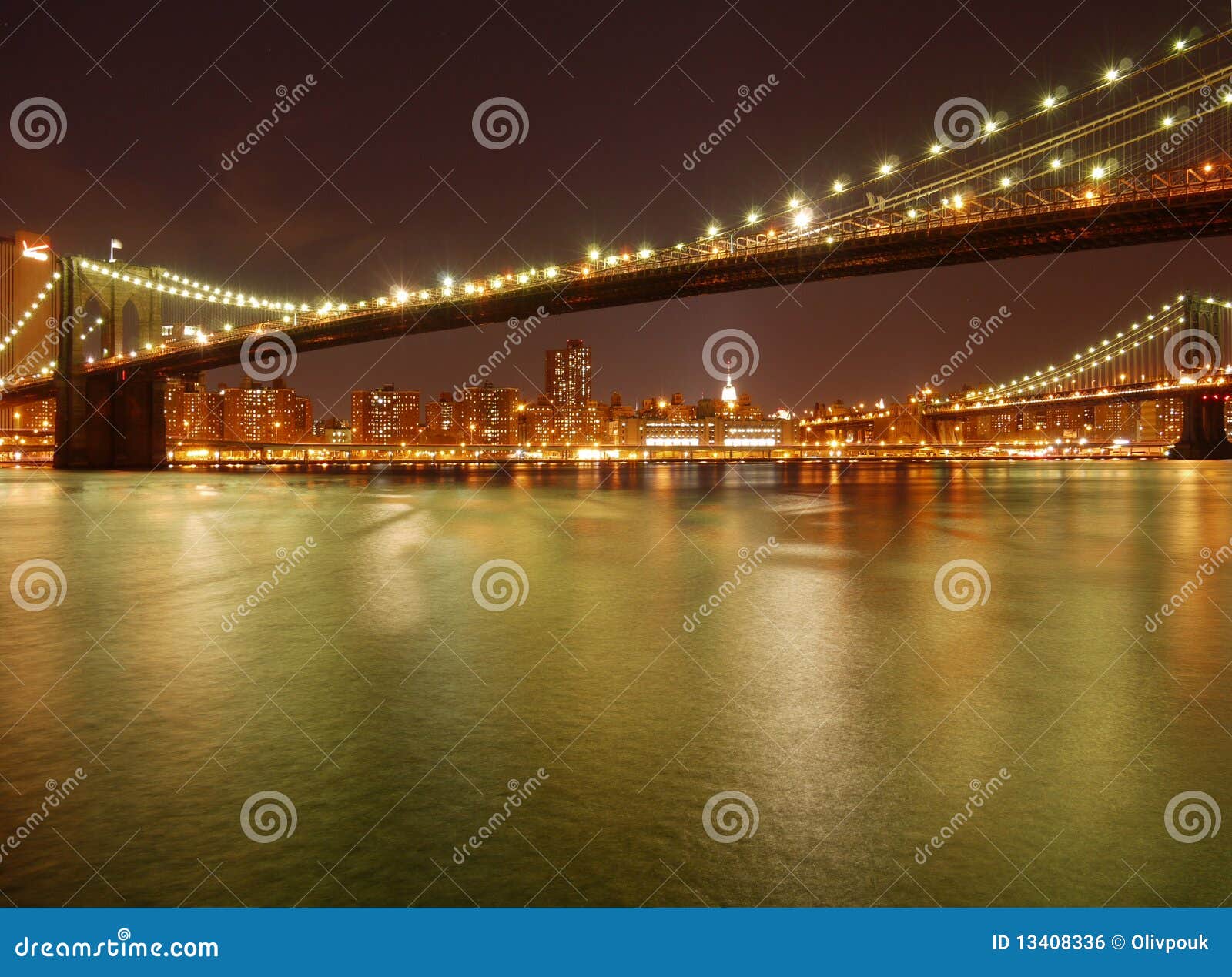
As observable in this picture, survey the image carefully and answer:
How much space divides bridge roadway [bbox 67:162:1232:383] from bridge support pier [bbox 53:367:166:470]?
927 mm

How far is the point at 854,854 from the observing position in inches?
115

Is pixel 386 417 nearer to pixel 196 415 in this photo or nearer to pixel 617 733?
pixel 196 415

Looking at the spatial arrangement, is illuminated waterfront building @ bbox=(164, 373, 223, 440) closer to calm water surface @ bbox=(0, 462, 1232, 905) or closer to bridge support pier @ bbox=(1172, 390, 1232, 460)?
bridge support pier @ bbox=(1172, 390, 1232, 460)

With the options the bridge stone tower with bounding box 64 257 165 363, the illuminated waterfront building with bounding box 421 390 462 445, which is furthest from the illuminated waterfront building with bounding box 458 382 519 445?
the bridge stone tower with bounding box 64 257 165 363

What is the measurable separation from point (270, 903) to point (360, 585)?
6275mm

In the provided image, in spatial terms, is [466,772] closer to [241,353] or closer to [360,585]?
[360,585]

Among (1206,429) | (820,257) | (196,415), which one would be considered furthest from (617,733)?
(196,415)

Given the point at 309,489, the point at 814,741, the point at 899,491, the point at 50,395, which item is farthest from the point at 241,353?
the point at 814,741

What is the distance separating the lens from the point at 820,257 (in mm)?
30641

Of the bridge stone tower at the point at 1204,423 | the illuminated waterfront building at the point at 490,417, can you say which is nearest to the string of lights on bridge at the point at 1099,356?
the bridge stone tower at the point at 1204,423

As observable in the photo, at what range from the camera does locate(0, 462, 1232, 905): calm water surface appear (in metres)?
2.85

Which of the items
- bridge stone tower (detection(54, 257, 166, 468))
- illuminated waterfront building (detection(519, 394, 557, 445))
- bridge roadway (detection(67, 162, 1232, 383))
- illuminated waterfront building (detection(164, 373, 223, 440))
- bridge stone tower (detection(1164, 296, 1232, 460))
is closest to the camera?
bridge roadway (detection(67, 162, 1232, 383))

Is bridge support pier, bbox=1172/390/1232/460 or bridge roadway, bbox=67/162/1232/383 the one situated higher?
bridge roadway, bbox=67/162/1232/383

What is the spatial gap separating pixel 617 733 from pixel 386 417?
13774 centimetres
